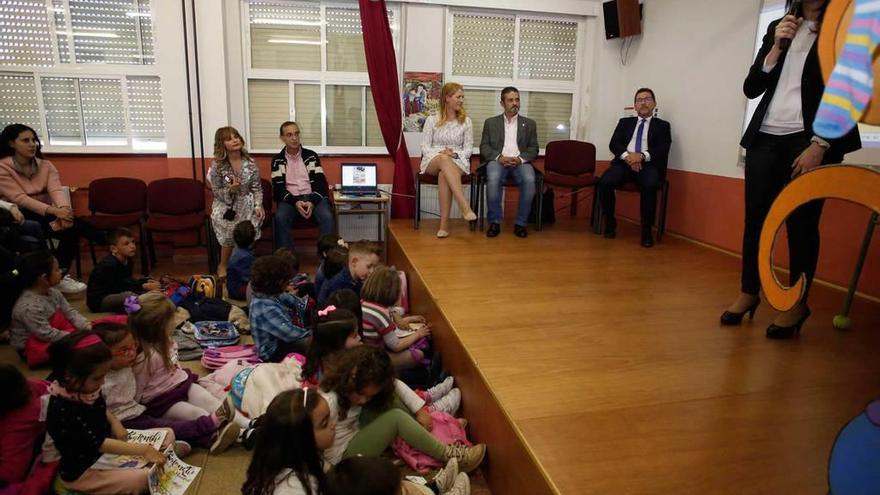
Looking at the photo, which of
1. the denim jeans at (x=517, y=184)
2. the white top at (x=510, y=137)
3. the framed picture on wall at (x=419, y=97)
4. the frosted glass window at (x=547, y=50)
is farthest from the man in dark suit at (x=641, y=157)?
the framed picture on wall at (x=419, y=97)

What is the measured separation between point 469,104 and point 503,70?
1.63ft

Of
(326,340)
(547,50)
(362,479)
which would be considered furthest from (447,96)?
(362,479)

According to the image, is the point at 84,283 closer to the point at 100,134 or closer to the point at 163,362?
the point at 100,134

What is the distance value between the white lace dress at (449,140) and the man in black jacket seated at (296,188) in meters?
0.96

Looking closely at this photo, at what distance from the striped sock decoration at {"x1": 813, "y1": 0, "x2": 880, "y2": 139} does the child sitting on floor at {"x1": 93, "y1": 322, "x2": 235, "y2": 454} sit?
222 centimetres

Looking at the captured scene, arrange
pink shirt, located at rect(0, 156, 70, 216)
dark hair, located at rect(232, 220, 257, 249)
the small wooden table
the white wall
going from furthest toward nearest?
the small wooden table, the white wall, pink shirt, located at rect(0, 156, 70, 216), dark hair, located at rect(232, 220, 257, 249)

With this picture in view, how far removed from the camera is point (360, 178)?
5.34m

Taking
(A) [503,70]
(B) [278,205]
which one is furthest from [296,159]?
(A) [503,70]

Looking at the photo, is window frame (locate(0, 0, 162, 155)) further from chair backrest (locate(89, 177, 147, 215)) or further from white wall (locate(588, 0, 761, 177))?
white wall (locate(588, 0, 761, 177))

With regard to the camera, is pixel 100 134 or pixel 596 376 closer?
pixel 596 376

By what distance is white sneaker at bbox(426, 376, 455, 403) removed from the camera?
254 cm

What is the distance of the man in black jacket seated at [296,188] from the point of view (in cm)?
482

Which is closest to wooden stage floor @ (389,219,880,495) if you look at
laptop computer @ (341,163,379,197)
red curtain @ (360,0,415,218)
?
laptop computer @ (341,163,379,197)

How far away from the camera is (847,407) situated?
2.03 metres
